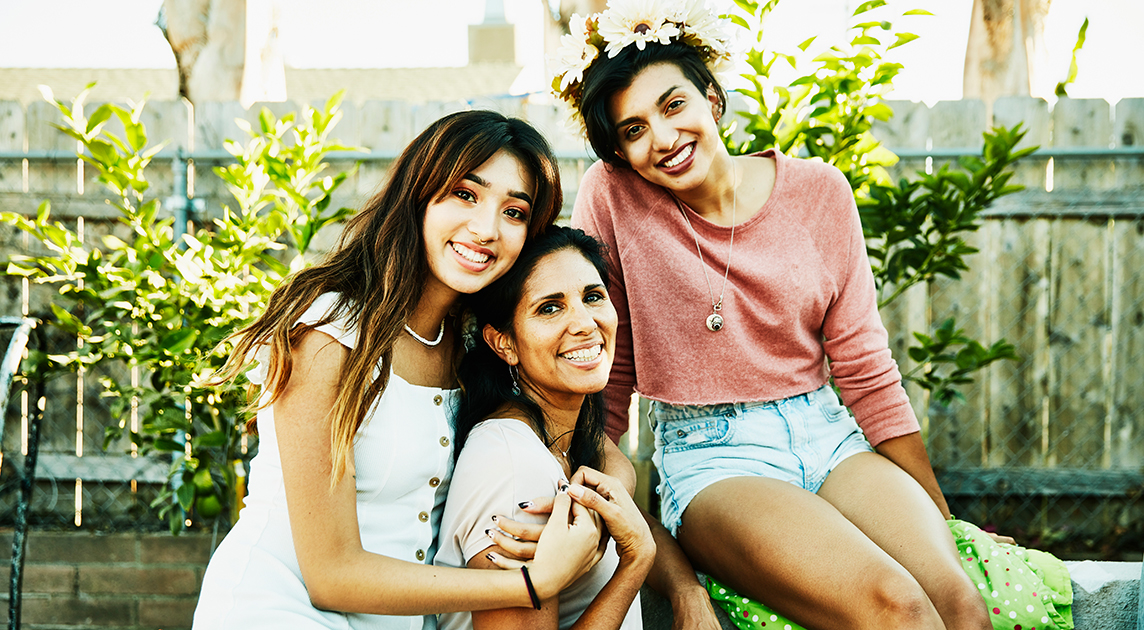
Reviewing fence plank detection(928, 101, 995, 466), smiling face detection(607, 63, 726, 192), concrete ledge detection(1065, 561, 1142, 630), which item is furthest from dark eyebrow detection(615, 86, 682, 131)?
fence plank detection(928, 101, 995, 466)

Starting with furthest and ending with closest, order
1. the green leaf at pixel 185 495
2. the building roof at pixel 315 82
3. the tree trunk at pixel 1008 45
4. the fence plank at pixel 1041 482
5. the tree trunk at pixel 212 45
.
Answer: the building roof at pixel 315 82 → the tree trunk at pixel 1008 45 → the tree trunk at pixel 212 45 → the fence plank at pixel 1041 482 → the green leaf at pixel 185 495

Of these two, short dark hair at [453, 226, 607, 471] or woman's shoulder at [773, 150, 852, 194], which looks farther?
woman's shoulder at [773, 150, 852, 194]

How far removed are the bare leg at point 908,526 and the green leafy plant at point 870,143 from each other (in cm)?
92

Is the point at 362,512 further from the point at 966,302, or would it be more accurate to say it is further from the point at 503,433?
the point at 966,302

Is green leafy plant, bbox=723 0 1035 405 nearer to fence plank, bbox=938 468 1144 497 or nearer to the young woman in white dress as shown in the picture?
fence plank, bbox=938 468 1144 497

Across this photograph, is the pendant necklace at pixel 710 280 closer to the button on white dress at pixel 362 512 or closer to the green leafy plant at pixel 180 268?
the button on white dress at pixel 362 512

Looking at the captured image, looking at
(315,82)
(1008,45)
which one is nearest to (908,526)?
(1008,45)

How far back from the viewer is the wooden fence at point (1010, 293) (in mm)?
3215

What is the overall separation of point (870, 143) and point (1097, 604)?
1.39 meters

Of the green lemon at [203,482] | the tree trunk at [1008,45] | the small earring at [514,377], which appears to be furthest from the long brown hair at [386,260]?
the tree trunk at [1008,45]

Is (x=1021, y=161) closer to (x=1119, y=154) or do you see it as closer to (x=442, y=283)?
(x=1119, y=154)

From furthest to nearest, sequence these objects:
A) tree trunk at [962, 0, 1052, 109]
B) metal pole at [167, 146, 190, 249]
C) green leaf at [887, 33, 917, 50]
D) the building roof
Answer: the building roof, tree trunk at [962, 0, 1052, 109], metal pole at [167, 146, 190, 249], green leaf at [887, 33, 917, 50]

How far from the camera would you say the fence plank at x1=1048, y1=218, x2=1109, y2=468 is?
329cm

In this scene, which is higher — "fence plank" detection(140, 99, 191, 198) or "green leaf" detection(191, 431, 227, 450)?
"fence plank" detection(140, 99, 191, 198)
